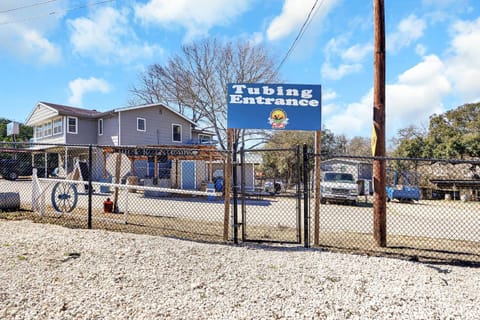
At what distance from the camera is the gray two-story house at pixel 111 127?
76.1ft

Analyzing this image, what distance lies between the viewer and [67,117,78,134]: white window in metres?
23.5

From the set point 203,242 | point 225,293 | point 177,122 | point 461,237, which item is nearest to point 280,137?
point 177,122

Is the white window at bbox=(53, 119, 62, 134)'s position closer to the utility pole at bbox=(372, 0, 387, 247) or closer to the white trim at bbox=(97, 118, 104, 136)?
the white trim at bbox=(97, 118, 104, 136)

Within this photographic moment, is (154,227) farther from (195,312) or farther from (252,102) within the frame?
(195,312)

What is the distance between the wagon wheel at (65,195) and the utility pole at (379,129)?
7.57 m

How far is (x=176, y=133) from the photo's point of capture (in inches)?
1077

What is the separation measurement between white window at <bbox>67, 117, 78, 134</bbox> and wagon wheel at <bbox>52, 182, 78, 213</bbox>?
16915 millimetres

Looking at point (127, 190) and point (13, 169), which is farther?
point (13, 169)

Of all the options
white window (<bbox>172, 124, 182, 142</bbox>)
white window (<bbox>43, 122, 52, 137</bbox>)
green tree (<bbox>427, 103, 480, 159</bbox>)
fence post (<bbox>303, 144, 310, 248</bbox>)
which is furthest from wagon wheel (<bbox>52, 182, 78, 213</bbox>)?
green tree (<bbox>427, 103, 480, 159</bbox>)

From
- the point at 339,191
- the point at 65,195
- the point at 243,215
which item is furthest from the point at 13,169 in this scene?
the point at 243,215

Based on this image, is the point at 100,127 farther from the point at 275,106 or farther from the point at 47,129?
the point at 275,106

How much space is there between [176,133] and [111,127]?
558cm

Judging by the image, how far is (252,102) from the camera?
596 centimetres

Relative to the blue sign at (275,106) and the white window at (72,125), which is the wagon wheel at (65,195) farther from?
the white window at (72,125)
